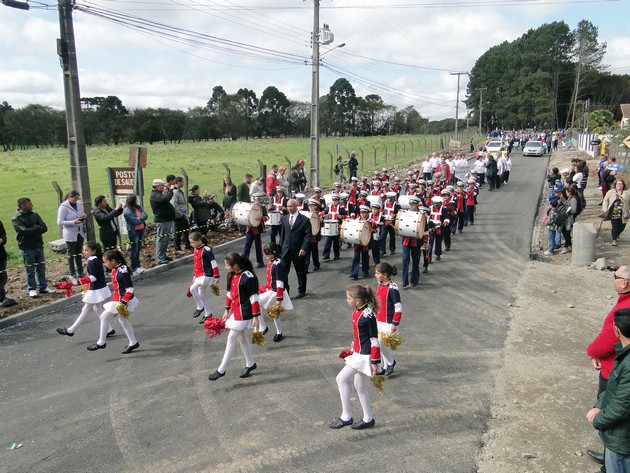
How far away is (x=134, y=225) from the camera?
1193 cm

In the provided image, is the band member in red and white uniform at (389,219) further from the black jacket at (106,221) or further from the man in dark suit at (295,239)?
the black jacket at (106,221)

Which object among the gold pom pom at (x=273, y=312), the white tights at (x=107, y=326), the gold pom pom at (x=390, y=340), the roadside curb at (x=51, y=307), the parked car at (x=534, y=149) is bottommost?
the roadside curb at (x=51, y=307)

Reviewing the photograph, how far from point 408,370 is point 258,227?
6.22 meters

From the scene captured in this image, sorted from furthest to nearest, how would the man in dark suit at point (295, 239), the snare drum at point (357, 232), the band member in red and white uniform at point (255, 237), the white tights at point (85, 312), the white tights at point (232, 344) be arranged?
the band member in red and white uniform at point (255, 237) < the snare drum at point (357, 232) < the man in dark suit at point (295, 239) < the white tights at point (85, 312) < the white tights at point (232, 344)

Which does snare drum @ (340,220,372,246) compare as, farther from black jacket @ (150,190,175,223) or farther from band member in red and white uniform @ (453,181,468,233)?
band member in red and white uniform @ (453,181,468,233)

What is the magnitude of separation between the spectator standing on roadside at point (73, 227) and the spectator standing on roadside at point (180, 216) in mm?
3002

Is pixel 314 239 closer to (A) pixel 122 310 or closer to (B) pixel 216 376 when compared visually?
(A) pixel 122 310

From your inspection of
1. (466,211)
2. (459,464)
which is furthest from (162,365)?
(466,211)

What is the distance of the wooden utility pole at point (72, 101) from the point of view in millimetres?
10398

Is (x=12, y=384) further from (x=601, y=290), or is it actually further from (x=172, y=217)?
(x=601, y=290)

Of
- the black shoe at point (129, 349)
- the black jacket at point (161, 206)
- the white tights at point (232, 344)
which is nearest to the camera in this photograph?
the white tights at point (232, 344)

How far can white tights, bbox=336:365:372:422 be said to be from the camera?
18.2ft

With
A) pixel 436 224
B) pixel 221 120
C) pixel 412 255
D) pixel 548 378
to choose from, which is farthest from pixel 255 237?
pixel 221 120

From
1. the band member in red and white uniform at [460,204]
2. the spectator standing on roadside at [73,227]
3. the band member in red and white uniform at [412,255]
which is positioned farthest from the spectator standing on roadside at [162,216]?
the band member in red and white uniform at [460,204]
